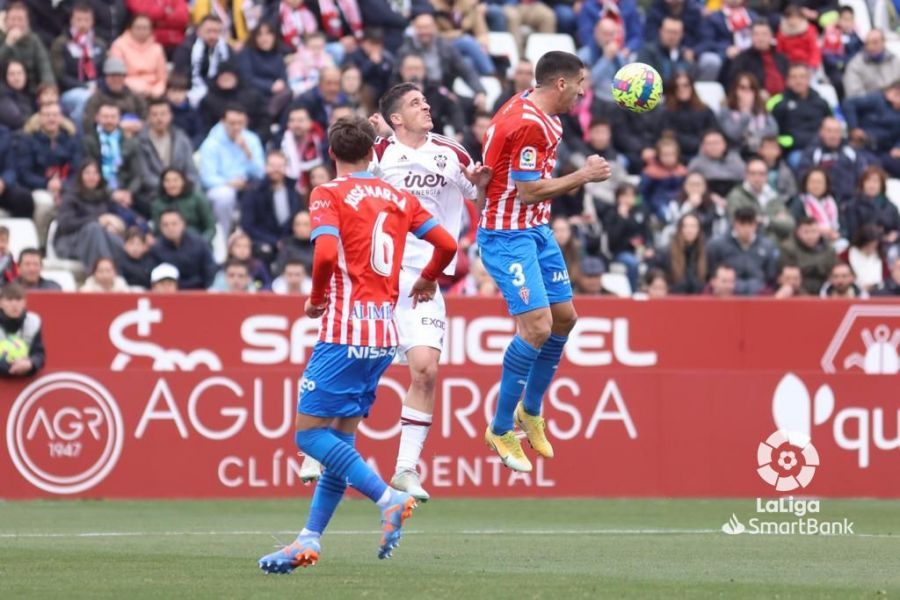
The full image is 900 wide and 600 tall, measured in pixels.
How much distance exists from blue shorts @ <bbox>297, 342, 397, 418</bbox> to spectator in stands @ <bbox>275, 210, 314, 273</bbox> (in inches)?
355

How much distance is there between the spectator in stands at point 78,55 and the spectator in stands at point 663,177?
6641mm

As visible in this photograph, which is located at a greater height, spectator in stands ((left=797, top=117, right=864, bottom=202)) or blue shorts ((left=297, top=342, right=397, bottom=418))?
spectator in stands ((left=797, top=117, right=864, bottom=202))

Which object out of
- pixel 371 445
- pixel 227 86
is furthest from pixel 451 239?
pixel 227 86

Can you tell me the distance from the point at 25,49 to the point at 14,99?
64 cm

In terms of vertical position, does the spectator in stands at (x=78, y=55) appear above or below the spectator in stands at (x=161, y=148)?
above

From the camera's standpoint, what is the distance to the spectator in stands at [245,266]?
19.1m

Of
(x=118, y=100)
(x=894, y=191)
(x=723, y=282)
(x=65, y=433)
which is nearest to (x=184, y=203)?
(x=118, y=100)

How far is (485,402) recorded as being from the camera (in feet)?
57.9

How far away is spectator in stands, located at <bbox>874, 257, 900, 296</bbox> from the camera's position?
809 inches

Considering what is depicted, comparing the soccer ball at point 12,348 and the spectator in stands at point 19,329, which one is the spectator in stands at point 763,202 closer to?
the spectator in stands at point 19,329

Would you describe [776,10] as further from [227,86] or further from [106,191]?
[106,191]

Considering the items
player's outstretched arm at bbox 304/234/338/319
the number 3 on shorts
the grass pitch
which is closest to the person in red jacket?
the grass pitch

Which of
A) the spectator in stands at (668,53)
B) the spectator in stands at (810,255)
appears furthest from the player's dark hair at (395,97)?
the spectator in stands at (668,53)

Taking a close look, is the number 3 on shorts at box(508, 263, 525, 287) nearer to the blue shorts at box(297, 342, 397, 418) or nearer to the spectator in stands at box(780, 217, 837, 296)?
the blue shorts at box(297, 342, 397, 418)
